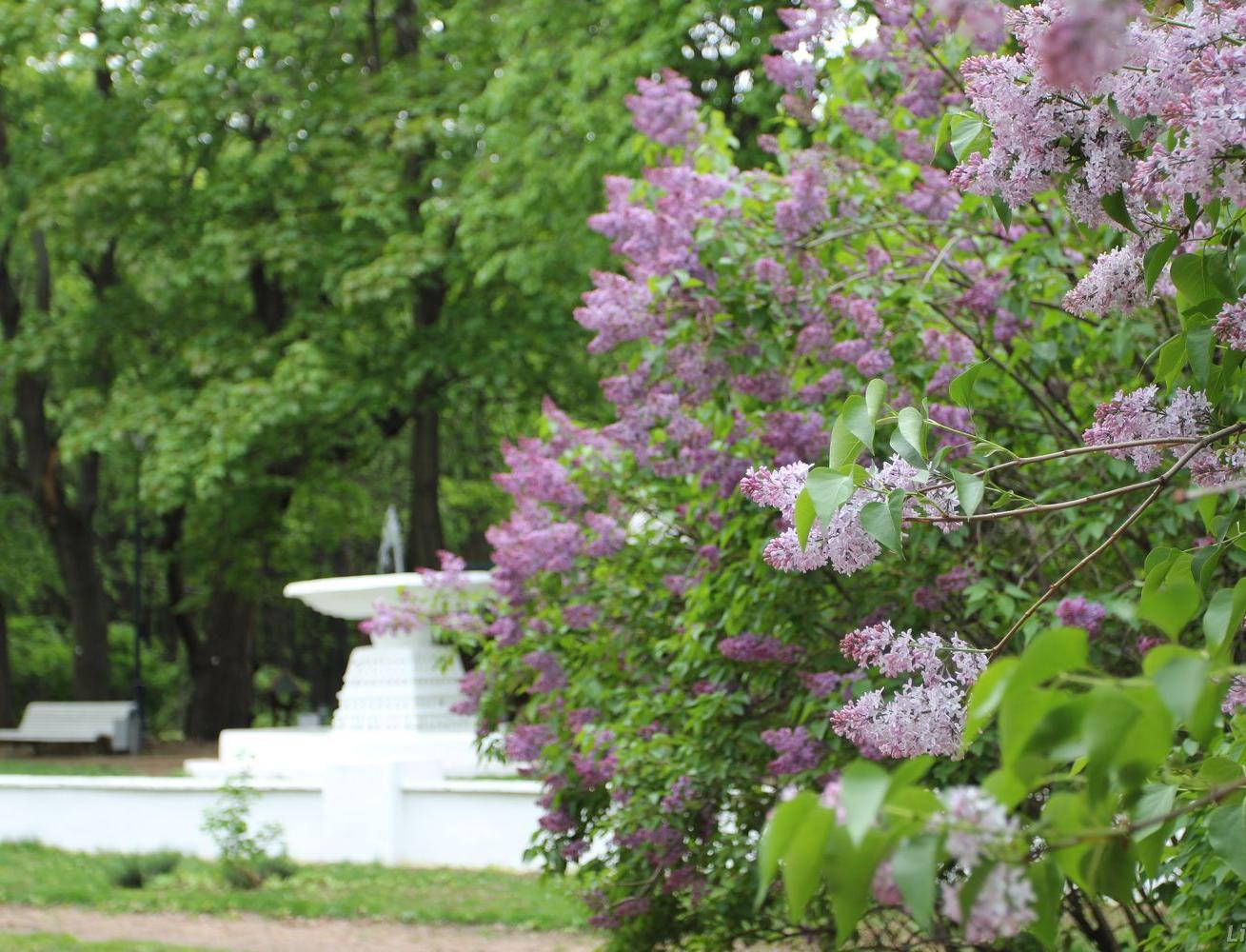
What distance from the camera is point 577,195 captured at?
15.4 meters

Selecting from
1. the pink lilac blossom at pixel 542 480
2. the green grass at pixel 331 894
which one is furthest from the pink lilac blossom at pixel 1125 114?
the green grass at pixel 331 894

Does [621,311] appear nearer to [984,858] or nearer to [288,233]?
[984,858]

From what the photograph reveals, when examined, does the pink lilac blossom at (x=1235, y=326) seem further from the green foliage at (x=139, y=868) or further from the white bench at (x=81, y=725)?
the white bench at (x=81, y=725)

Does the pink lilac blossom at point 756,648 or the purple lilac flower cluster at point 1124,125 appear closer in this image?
the purple lilac flower cluster at point 1124,125

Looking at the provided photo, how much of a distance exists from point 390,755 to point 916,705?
11161mm

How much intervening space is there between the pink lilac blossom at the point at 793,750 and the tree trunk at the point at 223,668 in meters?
18.9

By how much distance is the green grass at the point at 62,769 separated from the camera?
18031mm

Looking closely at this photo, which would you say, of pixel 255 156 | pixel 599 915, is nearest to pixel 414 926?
pixel 599 915

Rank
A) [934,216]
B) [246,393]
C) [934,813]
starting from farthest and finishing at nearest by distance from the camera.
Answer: [246,393]
[934,216]
[934,813]

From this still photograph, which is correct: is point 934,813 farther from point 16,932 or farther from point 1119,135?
point 16,932

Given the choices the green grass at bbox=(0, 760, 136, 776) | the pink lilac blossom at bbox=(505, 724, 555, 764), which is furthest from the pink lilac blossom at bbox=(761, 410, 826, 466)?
the green grass at bbox=(0, 760, 136, 776)

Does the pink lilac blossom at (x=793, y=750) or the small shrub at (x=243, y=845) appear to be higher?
the pink lilac blossom at (x=793, y=750)

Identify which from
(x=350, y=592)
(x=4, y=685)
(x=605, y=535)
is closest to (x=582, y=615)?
(x=605, y=535)

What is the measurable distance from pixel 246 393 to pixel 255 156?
3287 millimetres
